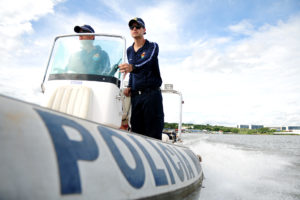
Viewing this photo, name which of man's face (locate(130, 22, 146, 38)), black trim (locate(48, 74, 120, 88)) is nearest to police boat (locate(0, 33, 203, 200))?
black trim (locate(48, 74, 120, 88))

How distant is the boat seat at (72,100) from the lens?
7.32 ft

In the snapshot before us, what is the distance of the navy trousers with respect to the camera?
2.59 m

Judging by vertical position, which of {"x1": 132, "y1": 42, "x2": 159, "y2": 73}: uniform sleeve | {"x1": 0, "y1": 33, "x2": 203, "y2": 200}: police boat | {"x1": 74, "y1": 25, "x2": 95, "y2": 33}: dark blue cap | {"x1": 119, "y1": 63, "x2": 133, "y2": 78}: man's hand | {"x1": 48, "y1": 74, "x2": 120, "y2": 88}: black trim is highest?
{"x1": 74, "y1": 25, "x2": 95, "y2": 33}: dark blue cap

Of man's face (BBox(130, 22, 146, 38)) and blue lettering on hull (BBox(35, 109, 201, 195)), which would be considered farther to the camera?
man's face (BBox(130, 22, 146, 38))

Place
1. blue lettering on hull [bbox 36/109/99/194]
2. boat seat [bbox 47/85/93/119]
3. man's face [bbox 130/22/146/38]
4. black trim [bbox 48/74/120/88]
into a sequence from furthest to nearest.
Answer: man's face [bbox 130/22/146/38] → black trim [bbox 48/74/120/88] → boat seat [bbox 47/85/93/119] → blue lettering on hull [bbox 36/109/99/194]

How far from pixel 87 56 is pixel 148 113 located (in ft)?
3.35

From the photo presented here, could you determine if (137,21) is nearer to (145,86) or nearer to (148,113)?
(145,86)

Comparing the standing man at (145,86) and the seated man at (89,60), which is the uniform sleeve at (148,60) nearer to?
the standing man at (145,86)

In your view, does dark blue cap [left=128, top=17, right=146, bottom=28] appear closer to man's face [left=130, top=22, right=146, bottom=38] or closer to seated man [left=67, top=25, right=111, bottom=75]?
man's face [left=130, top=22, right=146, bottom=38]

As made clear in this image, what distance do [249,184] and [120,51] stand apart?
4.10 meters

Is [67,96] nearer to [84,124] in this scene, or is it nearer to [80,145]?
[84,124]

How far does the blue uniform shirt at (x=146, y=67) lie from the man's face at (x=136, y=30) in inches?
6.3

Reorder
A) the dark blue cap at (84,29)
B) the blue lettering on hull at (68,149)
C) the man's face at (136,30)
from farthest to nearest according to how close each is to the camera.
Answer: the dark blue cap at (84,29) < the man's face at (136,30) < the blue lettering on hull at (68,149)

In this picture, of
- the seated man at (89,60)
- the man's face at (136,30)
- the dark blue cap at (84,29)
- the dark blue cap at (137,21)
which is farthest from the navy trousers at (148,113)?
the dark blue cap at (84,29)
